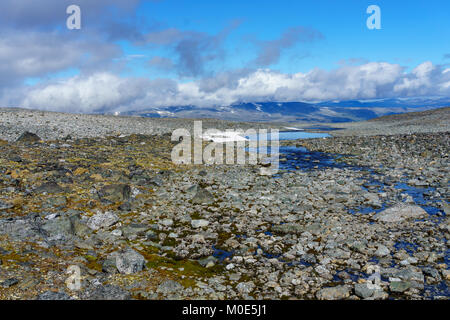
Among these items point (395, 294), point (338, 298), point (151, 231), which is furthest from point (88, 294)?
point (395, 294)

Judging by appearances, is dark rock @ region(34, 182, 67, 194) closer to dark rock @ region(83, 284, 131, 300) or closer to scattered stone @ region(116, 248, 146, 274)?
scattered stone @ region(116, 248, 146, 274)

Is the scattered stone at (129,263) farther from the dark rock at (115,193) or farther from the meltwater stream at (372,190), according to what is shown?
the dark rock at (115,193)

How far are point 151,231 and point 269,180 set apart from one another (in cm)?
852

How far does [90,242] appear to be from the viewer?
799 cm

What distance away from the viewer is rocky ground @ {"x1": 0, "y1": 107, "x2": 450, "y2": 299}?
6.24 m

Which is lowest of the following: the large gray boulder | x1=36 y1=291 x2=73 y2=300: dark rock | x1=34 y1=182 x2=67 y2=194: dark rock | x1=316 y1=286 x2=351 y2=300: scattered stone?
x1=316 y1=286 x2=351 y2=300: scattered stone

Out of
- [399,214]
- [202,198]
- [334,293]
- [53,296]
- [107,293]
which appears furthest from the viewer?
[202,198]

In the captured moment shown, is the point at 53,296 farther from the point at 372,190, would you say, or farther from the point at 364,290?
the point at 372,190

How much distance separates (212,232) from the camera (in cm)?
944

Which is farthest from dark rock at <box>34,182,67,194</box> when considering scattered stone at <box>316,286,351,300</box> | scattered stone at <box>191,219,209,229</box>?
scattered stone at <box>316,286,351,300</box>

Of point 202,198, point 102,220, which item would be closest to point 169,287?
point 102,220

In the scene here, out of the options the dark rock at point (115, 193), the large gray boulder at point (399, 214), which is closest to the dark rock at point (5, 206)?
the dark rock at point (115, 193)

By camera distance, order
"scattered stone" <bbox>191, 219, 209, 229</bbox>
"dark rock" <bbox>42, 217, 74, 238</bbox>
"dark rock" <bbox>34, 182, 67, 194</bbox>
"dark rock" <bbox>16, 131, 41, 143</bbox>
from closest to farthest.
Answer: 1. "dark rock" <bbox>42, 217, 74, 238</bbox>
2. "scattered stone" <bbox>191, 219, 209, 229</bbox>
3. "dark rock" <bbox>34, 182, 67, 194</bbox>
4. "dark rock" <bbox>16, 131, 41, 143</bbox>
